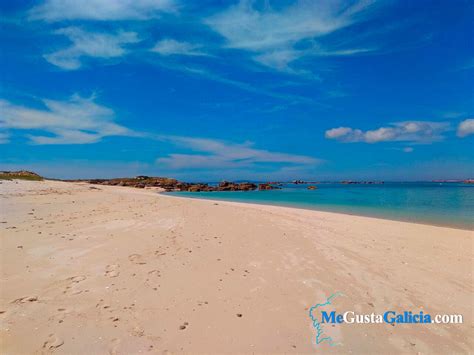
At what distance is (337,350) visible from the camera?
3.17 meters

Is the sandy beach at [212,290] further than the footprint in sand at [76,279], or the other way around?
the footprint in sand at [76,279]

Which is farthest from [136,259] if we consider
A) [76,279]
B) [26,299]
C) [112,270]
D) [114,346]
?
[114,346]

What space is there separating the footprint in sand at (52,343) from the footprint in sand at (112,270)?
6.01 ft

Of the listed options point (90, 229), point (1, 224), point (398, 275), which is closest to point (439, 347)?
point (398, 275)

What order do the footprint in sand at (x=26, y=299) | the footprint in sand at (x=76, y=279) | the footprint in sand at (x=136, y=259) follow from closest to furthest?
the footprint in sand at (x=26, y=299)
the footprint in sand at (x=76, y=279)
the footprint in sand at (x=136, y=259)

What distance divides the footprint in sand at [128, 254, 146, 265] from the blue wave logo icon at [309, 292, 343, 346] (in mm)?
3771

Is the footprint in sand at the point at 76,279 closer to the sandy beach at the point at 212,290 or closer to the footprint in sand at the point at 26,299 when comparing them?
the sandy beach at the point at 212,290

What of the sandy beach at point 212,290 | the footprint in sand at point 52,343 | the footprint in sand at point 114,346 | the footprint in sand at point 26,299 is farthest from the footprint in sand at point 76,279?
the footprint in sand at point 114,346

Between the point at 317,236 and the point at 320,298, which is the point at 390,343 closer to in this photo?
the point at 320,298

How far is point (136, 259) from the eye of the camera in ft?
19.2

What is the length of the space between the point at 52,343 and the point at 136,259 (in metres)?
2.91

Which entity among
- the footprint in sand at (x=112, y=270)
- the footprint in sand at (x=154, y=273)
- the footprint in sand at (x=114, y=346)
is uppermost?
the footprint in sand at (x=112, y=270)

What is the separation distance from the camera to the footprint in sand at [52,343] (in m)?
2.87

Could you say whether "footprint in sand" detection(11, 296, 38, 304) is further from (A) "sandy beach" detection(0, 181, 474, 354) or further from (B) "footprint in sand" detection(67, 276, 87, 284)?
(B) "footprint in sand" detection(67, 276, 87, 284)
